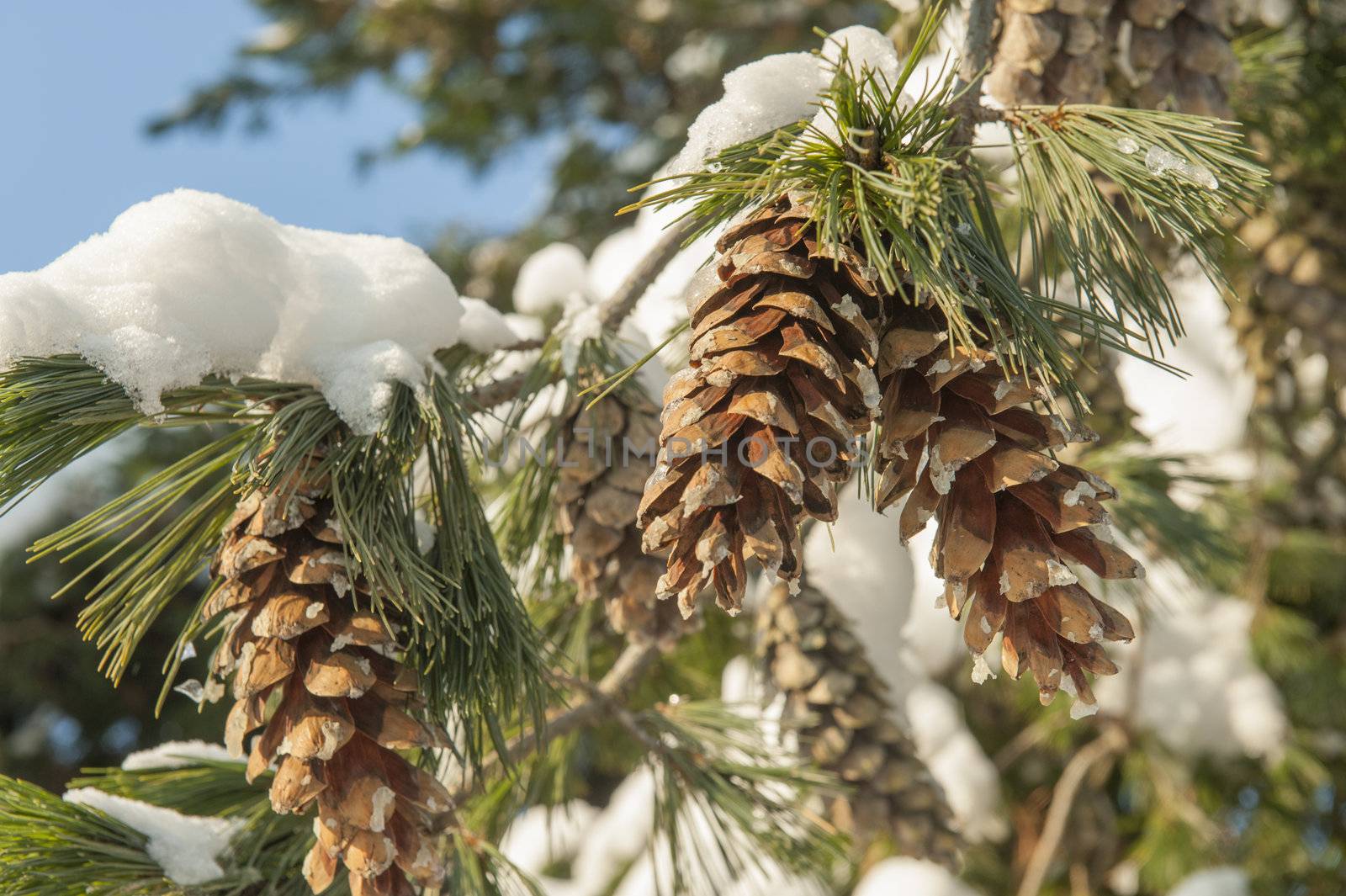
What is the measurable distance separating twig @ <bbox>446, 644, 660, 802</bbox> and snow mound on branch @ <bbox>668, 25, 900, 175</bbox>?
1.59 ft

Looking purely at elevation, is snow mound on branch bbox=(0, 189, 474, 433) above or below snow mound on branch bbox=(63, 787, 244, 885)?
above

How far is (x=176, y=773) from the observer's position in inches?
37.7

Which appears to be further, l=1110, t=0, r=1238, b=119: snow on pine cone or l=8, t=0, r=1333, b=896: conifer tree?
l=1110, t=0, r=1238, b=119: snow on pine cone

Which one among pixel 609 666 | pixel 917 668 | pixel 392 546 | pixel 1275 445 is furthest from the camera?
pixel 1275 445

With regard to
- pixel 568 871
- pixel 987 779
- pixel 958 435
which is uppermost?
pixel 958 435

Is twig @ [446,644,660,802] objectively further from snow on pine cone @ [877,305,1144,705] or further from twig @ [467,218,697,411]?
snow on pine cone @ [877,305,1144,705]

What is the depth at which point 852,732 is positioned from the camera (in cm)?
116

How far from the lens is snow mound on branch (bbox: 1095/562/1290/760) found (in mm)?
2061

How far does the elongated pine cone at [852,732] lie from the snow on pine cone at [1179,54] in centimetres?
61

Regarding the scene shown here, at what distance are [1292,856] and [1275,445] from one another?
2.64 feet

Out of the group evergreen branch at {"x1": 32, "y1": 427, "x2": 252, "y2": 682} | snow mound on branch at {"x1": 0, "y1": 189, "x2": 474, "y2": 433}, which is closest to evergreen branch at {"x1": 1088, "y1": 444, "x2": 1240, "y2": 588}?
snow mound on branch at {"x1": 0, "y1": 189, "x2": 474, "y2": 433}

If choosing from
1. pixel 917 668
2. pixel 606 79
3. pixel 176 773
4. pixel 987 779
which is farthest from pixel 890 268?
pixel 606 79

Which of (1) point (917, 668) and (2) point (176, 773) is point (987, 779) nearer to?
(1) point (917, 668)

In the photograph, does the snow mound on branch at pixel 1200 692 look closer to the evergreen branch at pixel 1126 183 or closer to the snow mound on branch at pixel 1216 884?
the snow mound on branch at pixel 1216 884
